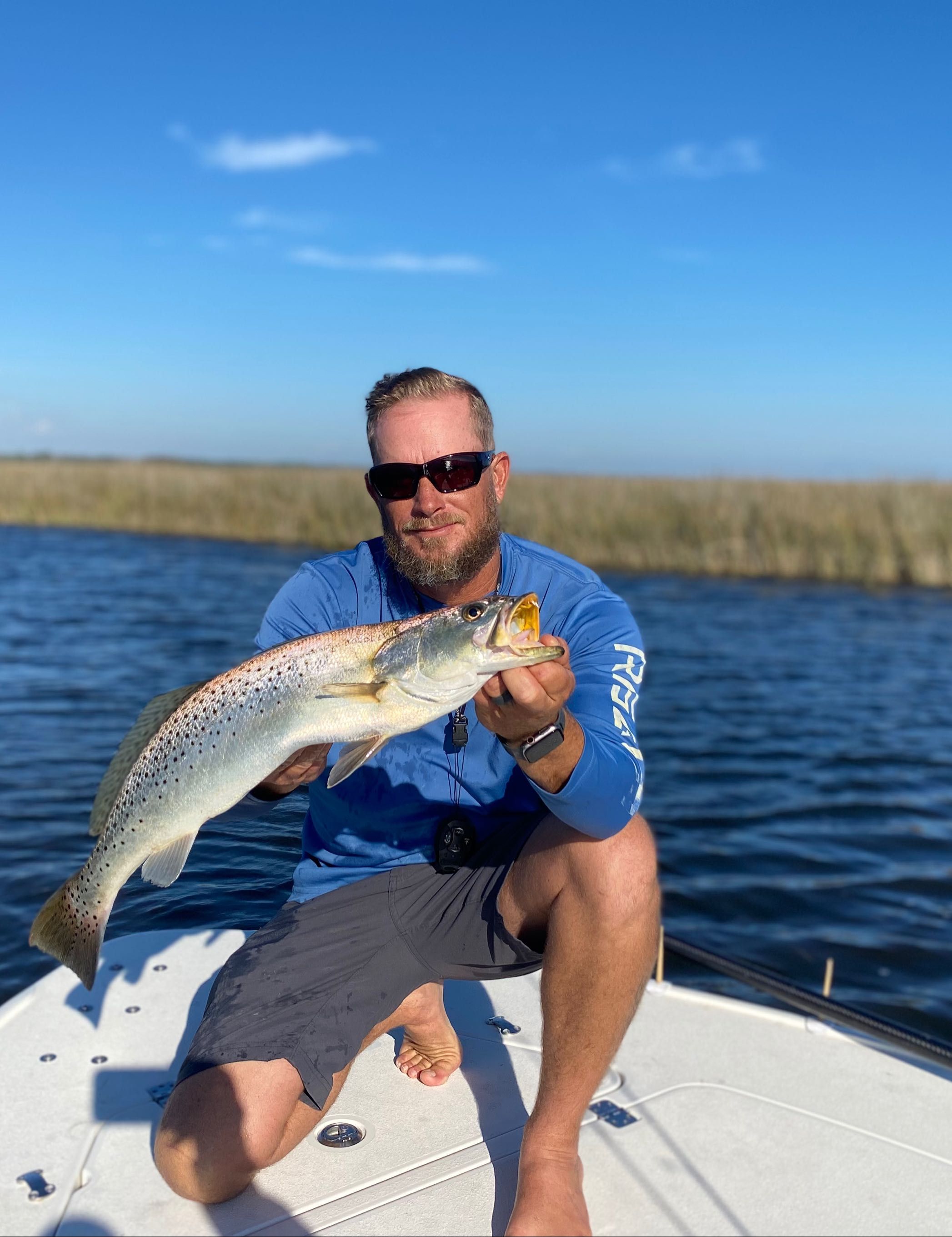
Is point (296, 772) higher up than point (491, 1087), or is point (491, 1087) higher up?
point (296, 772)

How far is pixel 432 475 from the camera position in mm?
3389

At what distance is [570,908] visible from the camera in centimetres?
287

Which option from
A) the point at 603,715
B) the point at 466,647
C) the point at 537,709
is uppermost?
the point at 466,647

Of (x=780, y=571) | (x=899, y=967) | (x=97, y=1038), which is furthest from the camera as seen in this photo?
(x=780, y=571)

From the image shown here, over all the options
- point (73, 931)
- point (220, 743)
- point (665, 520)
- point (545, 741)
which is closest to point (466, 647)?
point (545, 741)

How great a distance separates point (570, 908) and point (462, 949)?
555 millimetres

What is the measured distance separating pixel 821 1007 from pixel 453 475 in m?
2.50

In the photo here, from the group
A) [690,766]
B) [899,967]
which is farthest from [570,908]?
[690,766]

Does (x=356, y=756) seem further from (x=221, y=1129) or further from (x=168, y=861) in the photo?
(x=221, y=1129)

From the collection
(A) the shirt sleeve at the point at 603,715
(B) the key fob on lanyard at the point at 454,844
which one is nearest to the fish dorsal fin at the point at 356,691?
(A) the shirt sleeve at the point at 603,715

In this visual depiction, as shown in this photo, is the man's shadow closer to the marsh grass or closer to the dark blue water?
the dark blue water

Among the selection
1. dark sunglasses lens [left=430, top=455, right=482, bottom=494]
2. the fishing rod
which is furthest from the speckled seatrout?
the fishing rod

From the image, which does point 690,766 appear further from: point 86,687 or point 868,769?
point 86,687

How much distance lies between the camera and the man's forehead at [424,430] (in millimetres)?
3414
